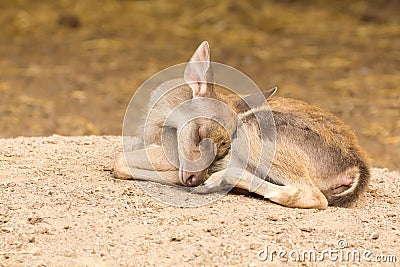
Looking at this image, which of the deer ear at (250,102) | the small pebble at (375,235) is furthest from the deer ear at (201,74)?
the small pebble at (375,235)

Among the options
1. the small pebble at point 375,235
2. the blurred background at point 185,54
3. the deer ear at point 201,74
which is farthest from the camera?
the blurred background at point 185,54

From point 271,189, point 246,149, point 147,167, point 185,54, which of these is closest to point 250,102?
point 246,149

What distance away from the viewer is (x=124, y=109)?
896 cm

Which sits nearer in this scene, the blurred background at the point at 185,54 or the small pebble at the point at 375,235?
the small pebble at the point at 375,235

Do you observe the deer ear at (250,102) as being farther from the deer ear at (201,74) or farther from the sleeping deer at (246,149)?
the deer ear at (201,74)

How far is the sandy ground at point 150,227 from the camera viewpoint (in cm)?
397

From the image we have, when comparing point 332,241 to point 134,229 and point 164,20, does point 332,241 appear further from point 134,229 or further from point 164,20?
point 164,20

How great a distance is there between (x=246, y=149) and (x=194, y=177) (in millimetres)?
377

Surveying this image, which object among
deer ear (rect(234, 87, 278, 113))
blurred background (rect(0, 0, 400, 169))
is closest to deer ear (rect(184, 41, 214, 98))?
deer ear (rect(234, 87, 278, 113))

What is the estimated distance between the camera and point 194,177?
471 centimetres

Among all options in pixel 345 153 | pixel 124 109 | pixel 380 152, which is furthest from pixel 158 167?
pixel 124 109

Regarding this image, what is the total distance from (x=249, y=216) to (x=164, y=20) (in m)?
8.20

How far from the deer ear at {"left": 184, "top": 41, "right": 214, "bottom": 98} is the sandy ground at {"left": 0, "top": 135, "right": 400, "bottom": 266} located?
26.4 inches

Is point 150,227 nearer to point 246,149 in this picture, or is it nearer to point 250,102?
point 246,149
